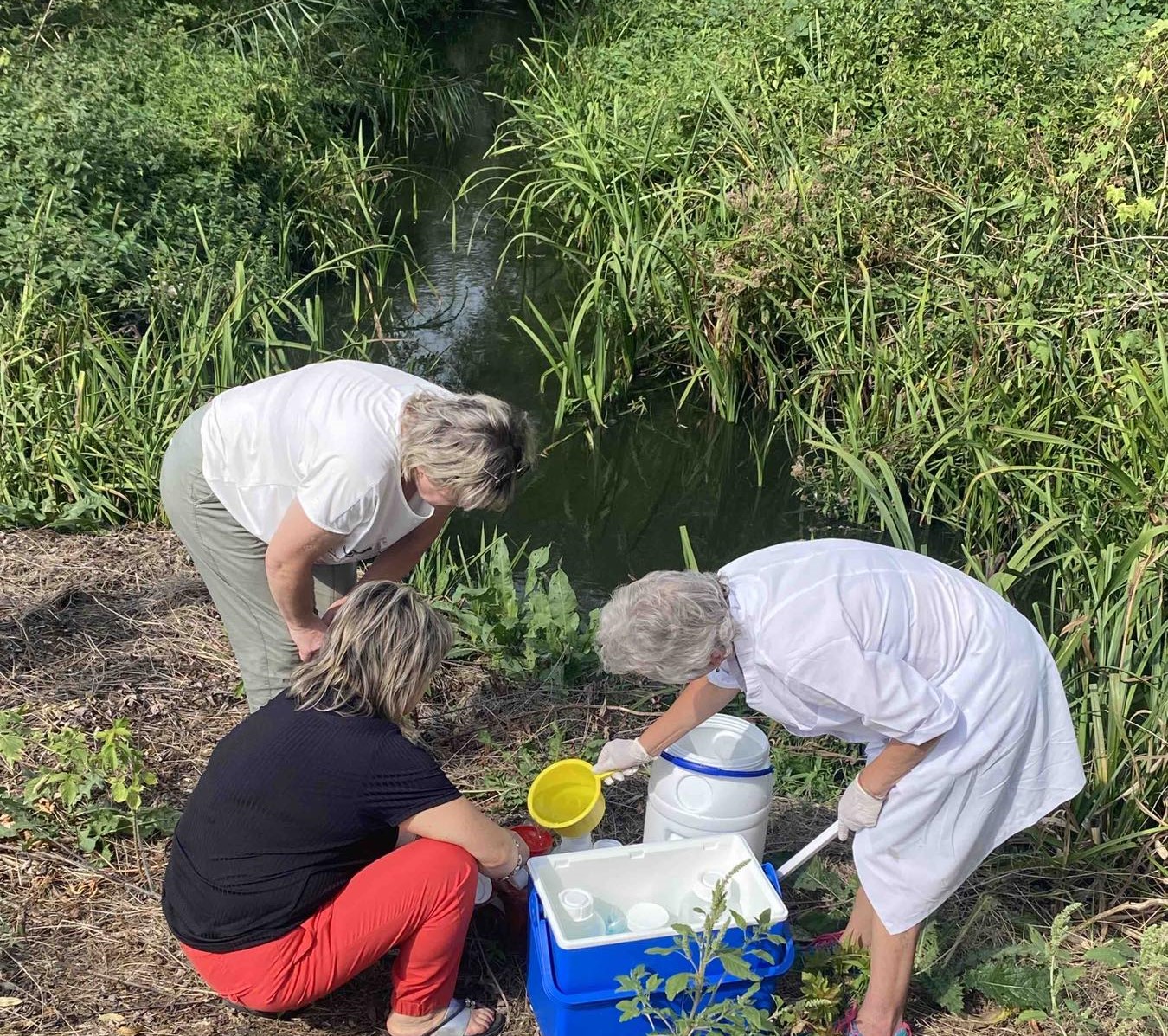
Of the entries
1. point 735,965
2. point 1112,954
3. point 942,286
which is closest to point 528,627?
point 735,965

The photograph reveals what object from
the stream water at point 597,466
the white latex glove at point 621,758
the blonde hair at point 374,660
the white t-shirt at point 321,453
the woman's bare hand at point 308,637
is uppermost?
the white t-shirt at point 321,453

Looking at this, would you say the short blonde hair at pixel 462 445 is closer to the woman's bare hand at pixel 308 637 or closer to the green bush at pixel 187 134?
the woman's bare hand at pixel 308 637

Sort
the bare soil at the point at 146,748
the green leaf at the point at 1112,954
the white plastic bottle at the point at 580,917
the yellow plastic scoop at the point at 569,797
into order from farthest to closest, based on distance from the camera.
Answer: the yellow plastic scoop at the point at 569,797 < the green leaf at the point at 1112,954 < the bare soil at the point at 146,748 < the white plastic bottle at the point at 580,917

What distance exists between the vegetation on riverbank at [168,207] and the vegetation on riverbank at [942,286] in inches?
55.1

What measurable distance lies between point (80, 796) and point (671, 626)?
156cm

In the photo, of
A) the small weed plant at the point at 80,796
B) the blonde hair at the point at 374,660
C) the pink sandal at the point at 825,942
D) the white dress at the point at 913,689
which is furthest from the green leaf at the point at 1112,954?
the small weed plant at the point at 80,796

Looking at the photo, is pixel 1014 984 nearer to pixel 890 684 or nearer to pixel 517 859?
pixel 890 684

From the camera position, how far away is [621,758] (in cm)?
242

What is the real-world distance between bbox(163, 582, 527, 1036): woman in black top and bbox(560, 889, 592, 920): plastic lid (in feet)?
0.54

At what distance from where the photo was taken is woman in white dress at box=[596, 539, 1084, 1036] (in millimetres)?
1951

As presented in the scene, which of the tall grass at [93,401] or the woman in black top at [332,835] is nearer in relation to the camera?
the woman in black top at [332,835]

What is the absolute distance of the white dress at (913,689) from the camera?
195 cm

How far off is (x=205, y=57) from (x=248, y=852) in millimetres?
6502

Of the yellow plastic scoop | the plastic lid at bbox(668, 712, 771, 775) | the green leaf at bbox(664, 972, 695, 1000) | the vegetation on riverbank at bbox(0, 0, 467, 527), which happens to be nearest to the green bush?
the vegetation on riverbank at bbox(0, 0, 467, 527)
